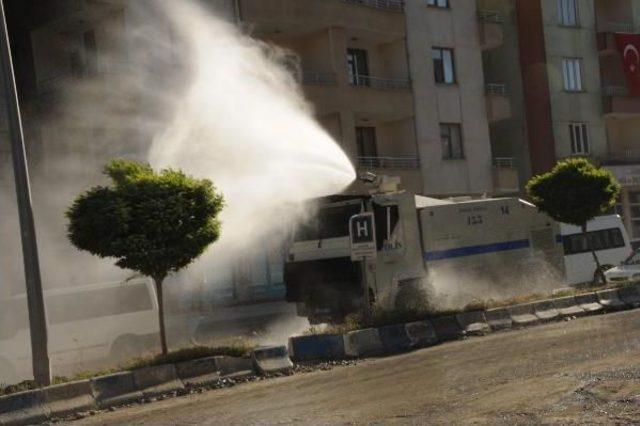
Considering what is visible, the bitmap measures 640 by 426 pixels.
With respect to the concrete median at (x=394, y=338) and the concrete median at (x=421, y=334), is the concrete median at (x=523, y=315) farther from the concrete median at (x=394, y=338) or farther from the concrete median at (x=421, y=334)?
the concrete median at (x=394, y=338)

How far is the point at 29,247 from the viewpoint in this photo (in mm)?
12031

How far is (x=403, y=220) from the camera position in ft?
61.6

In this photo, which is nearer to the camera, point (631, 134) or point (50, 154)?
point (50, 154)

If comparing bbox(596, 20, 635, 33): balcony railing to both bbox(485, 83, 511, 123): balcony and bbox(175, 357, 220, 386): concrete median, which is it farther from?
bbox(175, 357, 220, 386): concrete median

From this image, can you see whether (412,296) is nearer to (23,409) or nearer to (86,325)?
(86,325)

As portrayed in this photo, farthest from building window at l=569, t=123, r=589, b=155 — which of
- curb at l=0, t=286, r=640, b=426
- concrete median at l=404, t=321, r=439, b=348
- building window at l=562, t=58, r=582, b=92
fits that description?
concrete median at l=404, t=321, r=439, b=348

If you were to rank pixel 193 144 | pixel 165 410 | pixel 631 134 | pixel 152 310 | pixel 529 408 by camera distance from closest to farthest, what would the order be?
pixel 529 408 < pixel 165 410 < pixel 152 310 < pixel 193 144 < pixel 631 134

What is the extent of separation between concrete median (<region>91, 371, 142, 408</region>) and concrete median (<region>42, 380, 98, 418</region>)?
0.10 meters

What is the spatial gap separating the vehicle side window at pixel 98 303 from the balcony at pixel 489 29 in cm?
2615

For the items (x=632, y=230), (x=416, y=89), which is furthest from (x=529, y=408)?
(x=632, y=230)

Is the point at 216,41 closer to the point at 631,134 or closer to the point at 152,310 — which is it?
the point at 152,310

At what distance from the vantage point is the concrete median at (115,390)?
11.6 meters

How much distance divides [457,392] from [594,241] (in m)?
21.8

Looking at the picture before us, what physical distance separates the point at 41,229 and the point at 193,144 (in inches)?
214
